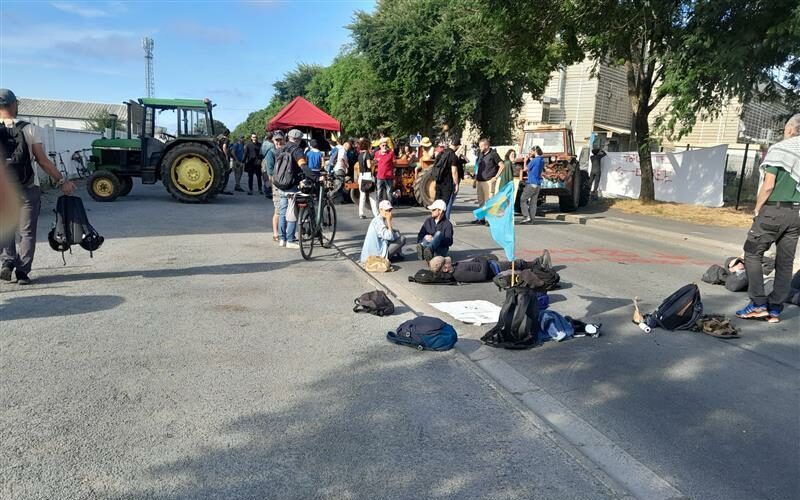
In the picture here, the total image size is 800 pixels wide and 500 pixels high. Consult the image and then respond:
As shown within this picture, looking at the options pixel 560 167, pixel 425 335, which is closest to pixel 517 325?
pixel 425 335

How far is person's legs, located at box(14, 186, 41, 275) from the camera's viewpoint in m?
6.38

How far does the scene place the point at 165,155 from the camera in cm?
1511

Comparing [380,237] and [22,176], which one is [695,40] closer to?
[380,237]

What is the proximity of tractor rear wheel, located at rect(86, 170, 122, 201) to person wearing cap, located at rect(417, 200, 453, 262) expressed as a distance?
1021 centimetres

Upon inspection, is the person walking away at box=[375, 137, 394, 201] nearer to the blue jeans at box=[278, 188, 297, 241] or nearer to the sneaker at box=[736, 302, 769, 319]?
the blue jeans at box=[278, 188, 297, 241]

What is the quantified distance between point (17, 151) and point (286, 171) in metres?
3.86

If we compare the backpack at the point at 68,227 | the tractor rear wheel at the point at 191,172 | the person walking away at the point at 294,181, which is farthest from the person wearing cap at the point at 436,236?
the tractor rear wheel at the point at 191,172

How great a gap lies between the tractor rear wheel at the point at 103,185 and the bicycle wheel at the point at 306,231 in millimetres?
8479

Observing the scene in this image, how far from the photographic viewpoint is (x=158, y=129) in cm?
1577

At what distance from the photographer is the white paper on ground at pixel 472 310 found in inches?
236

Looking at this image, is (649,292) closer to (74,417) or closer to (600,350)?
(600,350)

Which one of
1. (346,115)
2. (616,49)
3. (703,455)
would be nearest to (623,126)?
(346,115)

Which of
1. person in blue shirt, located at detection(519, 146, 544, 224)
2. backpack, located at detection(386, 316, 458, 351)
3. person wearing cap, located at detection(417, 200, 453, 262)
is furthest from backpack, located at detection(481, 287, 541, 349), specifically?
person in blue shirt, located at detection(519, 146, 544, 224)

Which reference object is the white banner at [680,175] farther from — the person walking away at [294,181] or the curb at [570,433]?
the curb at [570,433]
